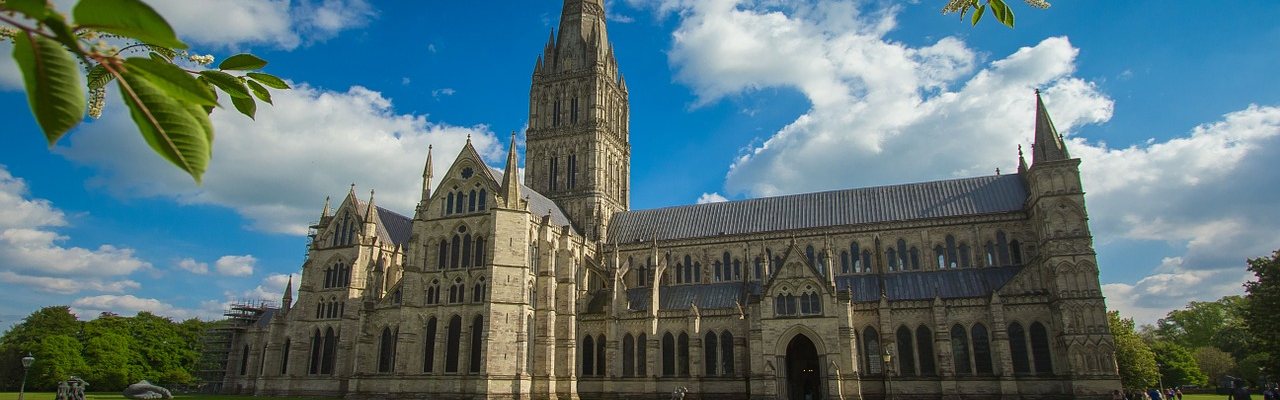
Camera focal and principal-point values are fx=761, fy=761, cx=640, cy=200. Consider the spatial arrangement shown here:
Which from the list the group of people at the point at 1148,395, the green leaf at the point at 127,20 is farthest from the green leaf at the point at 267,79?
the group of people at the point at 1148,395

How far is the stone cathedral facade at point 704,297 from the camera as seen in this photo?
43594 millimetres

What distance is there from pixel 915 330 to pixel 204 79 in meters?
46.8

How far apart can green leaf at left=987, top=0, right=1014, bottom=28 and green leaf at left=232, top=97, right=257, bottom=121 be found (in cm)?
388

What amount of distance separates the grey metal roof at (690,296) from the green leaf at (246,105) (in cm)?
4817

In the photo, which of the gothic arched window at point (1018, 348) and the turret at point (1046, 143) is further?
the turret at point (1046, 143)

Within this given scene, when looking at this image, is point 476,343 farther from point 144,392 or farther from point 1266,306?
point 1266,306

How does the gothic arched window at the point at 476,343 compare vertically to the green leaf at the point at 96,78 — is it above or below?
above

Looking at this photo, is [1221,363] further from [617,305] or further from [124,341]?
[124,341]

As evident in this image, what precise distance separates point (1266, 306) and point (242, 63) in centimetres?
5425

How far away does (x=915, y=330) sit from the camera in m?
45.2

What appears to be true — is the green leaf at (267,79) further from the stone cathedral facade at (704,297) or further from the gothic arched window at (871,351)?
the gothic arched window at (871,351)

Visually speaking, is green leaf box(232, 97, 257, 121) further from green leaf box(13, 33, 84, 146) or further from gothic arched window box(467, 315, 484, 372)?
gothic arched window box(467, 315, 484, 372)

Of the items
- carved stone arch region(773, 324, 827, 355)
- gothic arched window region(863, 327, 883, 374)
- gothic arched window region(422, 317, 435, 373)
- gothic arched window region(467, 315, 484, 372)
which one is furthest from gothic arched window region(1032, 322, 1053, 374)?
gothic arched window region(422, 317, 435, 373)

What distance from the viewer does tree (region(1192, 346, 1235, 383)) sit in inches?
2938
